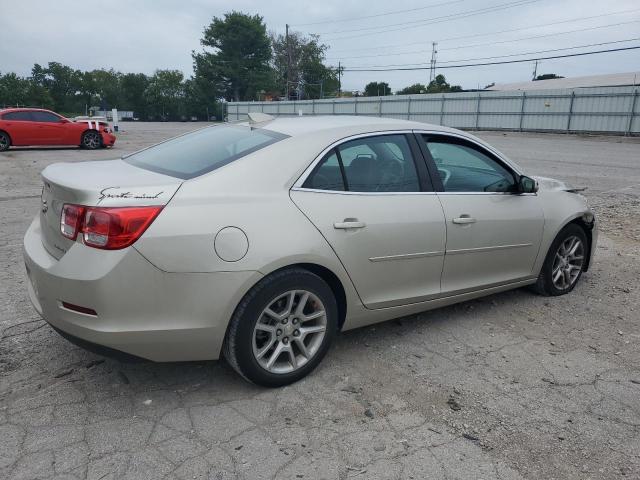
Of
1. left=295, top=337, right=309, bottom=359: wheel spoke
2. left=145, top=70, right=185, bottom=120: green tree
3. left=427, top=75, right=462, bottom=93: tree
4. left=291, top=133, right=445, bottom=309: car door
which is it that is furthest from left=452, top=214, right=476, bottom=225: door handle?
left=145, top=70, right=185, bottom=120: green tree

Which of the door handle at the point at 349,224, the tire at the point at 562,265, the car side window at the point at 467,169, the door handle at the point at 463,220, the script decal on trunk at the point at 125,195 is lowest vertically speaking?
the tire at the point at 562,265

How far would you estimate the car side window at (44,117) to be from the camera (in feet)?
56.5

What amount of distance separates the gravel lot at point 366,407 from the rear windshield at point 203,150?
121 centimetres

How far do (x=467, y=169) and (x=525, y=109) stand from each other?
1234 inches

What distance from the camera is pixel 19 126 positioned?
17031 mm

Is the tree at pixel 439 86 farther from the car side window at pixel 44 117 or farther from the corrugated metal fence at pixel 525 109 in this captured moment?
the car side window at pixel 44 117

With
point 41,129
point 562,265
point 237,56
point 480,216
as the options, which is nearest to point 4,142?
point 41,129

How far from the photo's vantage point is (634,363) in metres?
3.53

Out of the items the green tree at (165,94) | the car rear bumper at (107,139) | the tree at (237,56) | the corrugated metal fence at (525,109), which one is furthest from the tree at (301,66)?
the car rear bumper at (107,139)

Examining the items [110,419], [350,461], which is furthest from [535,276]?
[110,419]

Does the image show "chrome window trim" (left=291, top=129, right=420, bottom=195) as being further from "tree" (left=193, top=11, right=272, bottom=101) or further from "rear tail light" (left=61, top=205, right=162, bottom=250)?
"tree" (left=193, top=11, right=272, bottom=101)

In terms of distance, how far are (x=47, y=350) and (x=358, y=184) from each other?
2264mm

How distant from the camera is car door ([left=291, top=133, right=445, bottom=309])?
3135 millimetres

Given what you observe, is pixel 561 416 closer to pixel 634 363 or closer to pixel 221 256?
pixel 634 363
